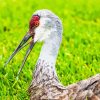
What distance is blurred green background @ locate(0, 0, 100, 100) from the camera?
7.43 metres

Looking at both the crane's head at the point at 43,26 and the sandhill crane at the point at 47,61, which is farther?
the crane's head at the point at 43,26

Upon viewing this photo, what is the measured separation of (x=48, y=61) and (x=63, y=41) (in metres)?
2.84

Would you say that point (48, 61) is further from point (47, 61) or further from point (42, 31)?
point (42, 31)

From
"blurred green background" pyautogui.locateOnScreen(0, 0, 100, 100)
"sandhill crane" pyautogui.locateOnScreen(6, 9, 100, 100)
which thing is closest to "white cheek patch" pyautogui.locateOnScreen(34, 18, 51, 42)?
"sandhill crane" pyautogui.locateOnScreen(6, 9, 100, 100)

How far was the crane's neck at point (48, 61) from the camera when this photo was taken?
255 inches

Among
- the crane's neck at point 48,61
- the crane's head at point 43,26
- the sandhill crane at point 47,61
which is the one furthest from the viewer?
the crane's head at point 43,26

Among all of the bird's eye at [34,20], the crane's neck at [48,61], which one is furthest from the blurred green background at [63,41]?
the bird's eye at [34,20]

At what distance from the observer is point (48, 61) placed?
654cm

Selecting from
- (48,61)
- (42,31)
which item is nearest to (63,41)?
(42,31)

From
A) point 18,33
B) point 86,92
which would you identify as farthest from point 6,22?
point 86,92

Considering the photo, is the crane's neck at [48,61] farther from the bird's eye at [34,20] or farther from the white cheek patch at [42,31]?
the bird's eye at [34,20]

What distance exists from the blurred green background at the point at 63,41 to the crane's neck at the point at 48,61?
39 cm

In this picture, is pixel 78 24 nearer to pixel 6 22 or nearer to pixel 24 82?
pixel 6 22

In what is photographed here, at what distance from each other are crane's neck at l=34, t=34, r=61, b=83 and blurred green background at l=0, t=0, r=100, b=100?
1.27ft
